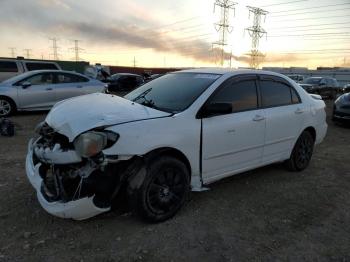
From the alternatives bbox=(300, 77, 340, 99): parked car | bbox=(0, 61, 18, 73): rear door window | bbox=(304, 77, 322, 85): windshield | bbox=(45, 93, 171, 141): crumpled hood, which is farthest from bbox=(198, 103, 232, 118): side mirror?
bbox=(304, 77, 322, 85): windshield

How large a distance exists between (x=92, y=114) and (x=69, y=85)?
8830mm

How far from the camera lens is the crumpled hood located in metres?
3.49

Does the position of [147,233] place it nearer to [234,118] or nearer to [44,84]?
[234,118]

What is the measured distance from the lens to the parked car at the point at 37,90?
432 inches

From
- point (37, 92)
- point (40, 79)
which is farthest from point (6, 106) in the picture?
point (40, 79)

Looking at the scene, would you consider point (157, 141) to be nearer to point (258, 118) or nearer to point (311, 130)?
point (258, 118)

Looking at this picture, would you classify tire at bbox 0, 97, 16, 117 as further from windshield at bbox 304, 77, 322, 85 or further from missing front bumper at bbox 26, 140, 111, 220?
windshield at bbox 304, 77, 322, 85

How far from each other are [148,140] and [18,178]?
97.4 inches

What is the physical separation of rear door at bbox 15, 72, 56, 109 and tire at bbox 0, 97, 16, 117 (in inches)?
11.1

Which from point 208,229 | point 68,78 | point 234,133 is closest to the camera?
point 208,229

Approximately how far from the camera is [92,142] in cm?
331

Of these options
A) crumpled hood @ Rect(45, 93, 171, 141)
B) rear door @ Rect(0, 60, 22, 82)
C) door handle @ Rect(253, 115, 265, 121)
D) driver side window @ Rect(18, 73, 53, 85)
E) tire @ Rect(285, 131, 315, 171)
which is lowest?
tire @ Rect(285, 131, 315, 171)

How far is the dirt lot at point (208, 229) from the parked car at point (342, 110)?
655cm

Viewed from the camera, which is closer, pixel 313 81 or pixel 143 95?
pixel 143 95
